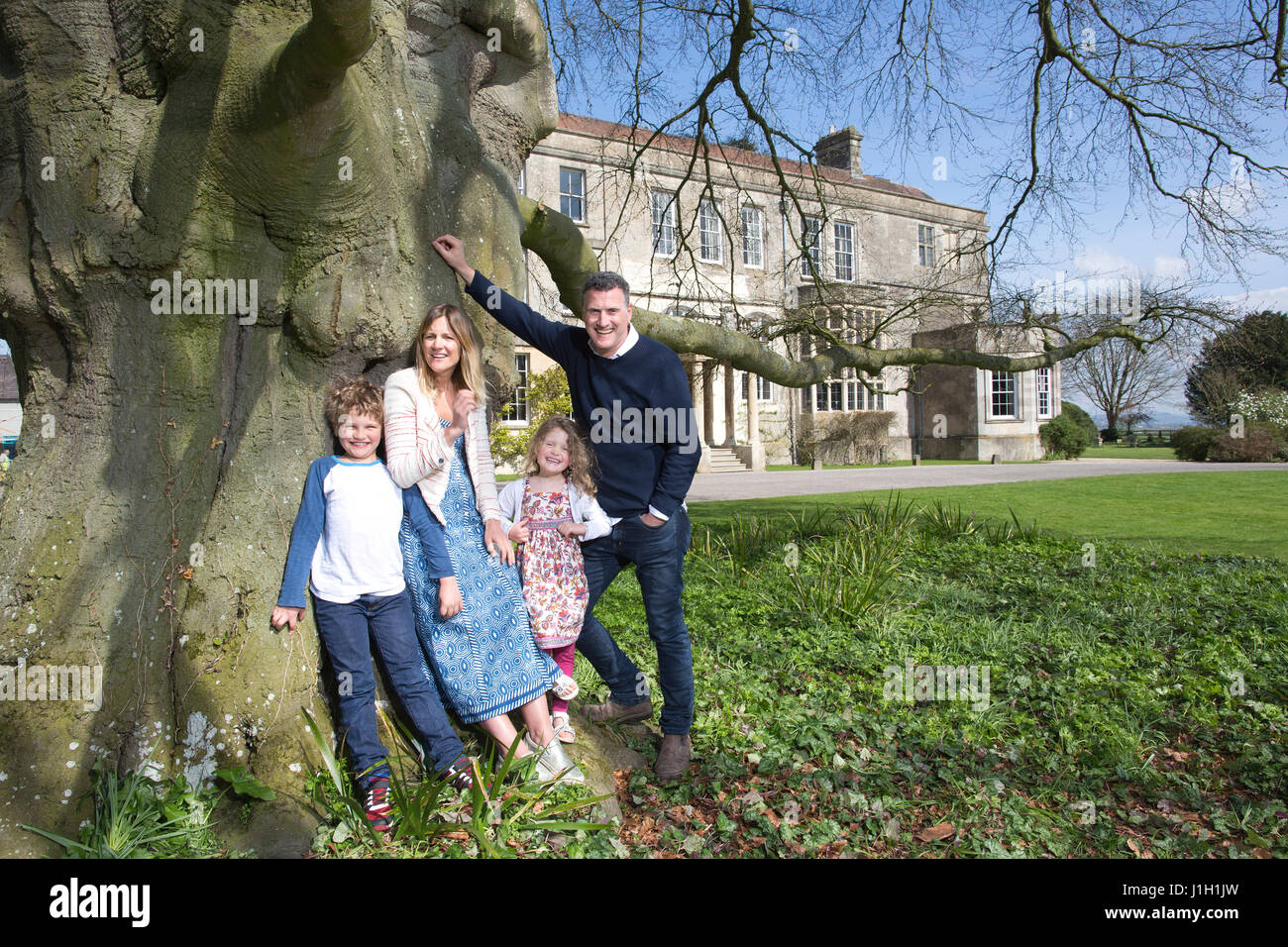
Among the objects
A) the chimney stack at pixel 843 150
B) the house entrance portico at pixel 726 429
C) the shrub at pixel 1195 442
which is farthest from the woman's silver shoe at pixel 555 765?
the chimney stack at pixel 843 150

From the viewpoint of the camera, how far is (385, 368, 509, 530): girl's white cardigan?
3.15 m

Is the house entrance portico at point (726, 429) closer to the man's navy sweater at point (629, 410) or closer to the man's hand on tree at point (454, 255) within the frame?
the man's navy sweater at point (629, 410)

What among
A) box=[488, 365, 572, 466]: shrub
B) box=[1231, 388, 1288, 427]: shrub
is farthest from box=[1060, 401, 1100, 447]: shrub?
box=[488, 365, 572, 466]: shrub

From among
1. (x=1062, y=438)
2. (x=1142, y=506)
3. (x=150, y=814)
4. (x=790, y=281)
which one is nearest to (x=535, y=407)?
(x=790, y=281)

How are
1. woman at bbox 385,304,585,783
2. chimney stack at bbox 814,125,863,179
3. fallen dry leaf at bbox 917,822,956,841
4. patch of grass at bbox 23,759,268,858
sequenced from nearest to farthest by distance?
patch of grass at bbox 23,759,268,858 → woman at bbox 385,304,585,783 → fallen dry leaf at bbox 917,822,956,841 → chimney stack at bbox 814,125,863,179

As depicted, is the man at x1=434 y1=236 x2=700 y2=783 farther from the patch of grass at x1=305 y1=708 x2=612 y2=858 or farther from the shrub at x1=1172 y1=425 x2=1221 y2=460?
the shrub at x1=1172 y1=425 x2=1221 y2=460

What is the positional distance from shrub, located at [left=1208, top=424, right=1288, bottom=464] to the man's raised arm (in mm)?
26941

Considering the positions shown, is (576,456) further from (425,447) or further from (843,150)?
(843,150)

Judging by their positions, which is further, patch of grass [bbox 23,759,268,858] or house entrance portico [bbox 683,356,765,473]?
house entrance portico [bbox 683,356,765,473]

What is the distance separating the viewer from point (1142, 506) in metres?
13.8

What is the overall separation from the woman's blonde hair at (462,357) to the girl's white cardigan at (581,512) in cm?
46

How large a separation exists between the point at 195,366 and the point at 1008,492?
1576 centimetres
